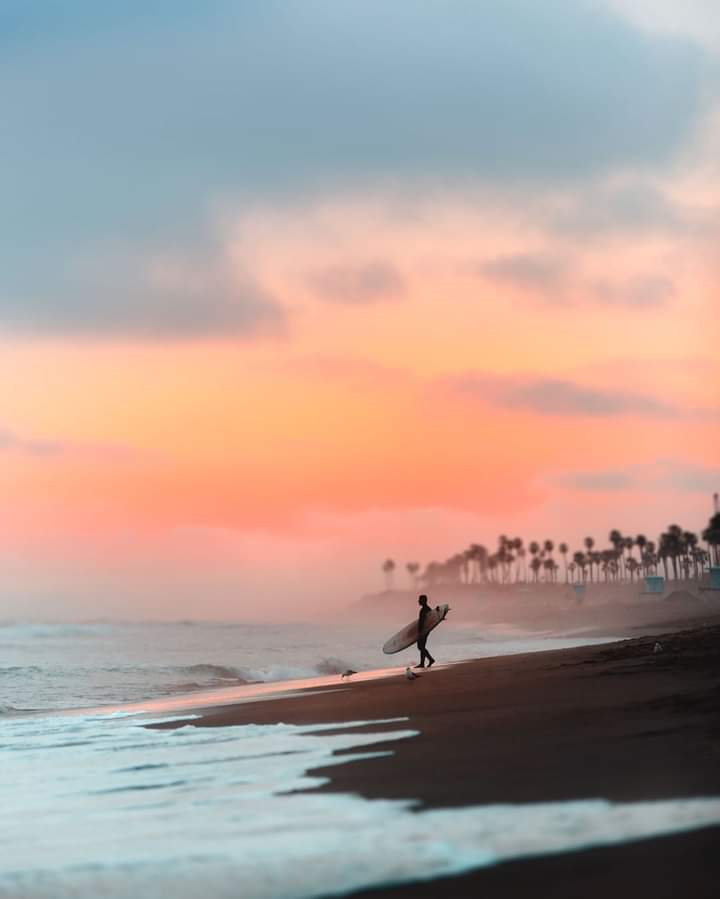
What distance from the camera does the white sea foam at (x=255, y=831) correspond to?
5.48m

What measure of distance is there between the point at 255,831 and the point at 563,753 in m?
Answer: 2.81

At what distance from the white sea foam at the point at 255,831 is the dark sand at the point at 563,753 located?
27 cm

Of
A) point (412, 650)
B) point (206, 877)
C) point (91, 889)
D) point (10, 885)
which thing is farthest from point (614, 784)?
point (412, 650)

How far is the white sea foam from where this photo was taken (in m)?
5.48

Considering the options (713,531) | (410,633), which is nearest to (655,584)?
(713,531)

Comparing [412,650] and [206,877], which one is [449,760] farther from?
[412,650]

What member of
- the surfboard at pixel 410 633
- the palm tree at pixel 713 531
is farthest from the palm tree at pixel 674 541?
the surfboard at pixel 410 633

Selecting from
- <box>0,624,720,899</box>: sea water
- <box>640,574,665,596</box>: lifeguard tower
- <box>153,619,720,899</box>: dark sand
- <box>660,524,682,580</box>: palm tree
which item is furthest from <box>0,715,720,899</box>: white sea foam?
<box>660,524,682,580</box>: palm tree

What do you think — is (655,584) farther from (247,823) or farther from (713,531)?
(247,823)

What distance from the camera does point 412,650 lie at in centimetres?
4262

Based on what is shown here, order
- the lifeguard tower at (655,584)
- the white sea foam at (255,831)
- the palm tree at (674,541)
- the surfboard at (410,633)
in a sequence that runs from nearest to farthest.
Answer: the white sea foam at (255,831)
the surfboard at (410,633)
the lifeguard tower at (655,584)
the palm tree at (674,541)

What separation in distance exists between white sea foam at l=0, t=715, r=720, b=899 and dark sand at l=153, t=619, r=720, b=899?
0.88 ft

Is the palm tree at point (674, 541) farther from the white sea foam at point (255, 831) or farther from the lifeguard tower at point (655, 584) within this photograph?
the white sea foam at point (255, 831)

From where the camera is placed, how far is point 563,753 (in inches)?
325
